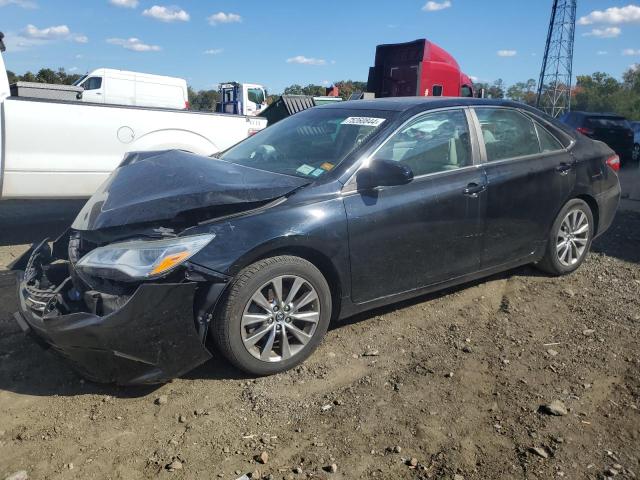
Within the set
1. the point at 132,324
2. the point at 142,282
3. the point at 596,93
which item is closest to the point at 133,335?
the point at 132,324

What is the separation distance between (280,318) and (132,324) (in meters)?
0.87

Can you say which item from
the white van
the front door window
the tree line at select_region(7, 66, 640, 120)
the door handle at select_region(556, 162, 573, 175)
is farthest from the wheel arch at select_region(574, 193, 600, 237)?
the tree line at select_region(7, 66, 640, 120)

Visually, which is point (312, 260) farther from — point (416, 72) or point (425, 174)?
point (416, 72)

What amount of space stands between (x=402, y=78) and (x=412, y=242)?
12690mm

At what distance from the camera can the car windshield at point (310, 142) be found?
151 inches

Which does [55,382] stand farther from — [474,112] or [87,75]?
[87,75]

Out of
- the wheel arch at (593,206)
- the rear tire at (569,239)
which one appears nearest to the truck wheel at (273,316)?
the rear tire at (569,239)

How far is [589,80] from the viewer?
71750mm

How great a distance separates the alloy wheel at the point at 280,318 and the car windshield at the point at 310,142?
79 centimetres

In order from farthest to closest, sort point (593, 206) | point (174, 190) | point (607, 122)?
point (607, 122) < point (593, 206) < point (174, 190)

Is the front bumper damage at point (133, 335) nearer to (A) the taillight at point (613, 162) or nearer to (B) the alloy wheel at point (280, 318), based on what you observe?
(B) the alloy wheel at point (280, 318)

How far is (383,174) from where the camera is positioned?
358cm

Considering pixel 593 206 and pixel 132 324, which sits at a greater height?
pixel 593 206

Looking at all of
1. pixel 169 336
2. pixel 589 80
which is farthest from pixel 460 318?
pixel 589 80
